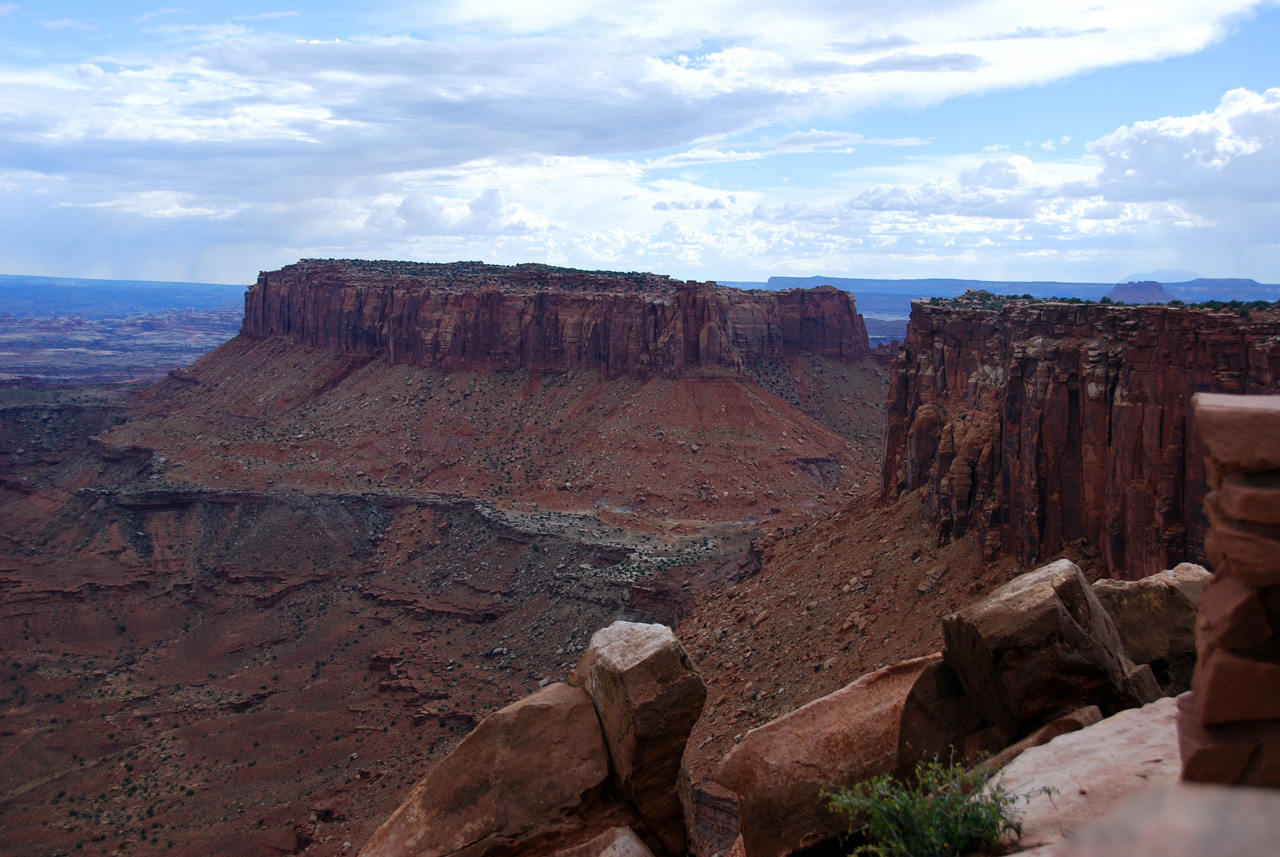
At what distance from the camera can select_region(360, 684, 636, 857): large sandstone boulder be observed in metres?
13.2

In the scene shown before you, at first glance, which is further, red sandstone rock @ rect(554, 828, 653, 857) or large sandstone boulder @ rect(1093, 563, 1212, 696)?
large sandstone boulder @ rect(1093, 563, 1212, 696)

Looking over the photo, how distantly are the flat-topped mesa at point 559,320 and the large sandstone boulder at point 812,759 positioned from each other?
64.8 meters

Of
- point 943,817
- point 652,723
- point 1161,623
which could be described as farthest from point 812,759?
point 1161,623

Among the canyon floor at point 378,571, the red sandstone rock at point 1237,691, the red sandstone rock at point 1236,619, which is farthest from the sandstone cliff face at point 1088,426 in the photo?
the red sandstone rock at point 1237,691

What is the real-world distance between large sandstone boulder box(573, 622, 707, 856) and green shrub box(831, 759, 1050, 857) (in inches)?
145

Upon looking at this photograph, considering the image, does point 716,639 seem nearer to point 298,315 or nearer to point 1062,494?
point 1062,494

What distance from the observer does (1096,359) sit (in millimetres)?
23625

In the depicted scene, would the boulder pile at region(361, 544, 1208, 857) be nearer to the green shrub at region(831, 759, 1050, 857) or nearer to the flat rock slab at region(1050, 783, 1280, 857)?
the green shrub at region(831, 759, 1050, 857)

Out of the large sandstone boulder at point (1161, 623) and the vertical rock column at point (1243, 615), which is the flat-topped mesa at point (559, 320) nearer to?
the large sandstone boulder at point (1161, 623)

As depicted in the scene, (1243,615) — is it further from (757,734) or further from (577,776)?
(577,776)

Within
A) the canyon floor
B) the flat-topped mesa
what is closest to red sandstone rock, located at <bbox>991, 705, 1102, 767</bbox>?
the canyon floor

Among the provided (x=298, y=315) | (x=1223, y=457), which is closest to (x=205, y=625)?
(x=1223, y=457)

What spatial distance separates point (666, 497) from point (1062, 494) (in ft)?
139

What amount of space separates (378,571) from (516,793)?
48.5 m
